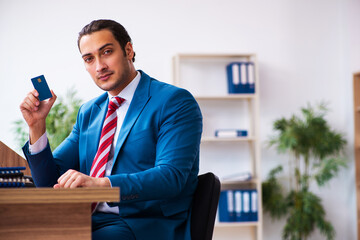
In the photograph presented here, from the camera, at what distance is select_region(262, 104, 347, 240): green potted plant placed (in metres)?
4.59

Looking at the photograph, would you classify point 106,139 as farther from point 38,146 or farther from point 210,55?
point 210,55

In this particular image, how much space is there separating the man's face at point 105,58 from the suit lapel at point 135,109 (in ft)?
0.26

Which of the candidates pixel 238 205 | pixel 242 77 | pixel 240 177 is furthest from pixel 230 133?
pixel 238 205

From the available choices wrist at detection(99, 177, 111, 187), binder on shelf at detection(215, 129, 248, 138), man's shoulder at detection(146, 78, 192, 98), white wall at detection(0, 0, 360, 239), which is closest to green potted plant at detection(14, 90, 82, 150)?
white wall at detection(0, 0, 360, 239)

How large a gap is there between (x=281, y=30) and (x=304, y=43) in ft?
0.95

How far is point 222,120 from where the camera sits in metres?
4.88

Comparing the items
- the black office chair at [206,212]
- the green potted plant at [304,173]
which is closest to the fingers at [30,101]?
the black office chair at [206,212]

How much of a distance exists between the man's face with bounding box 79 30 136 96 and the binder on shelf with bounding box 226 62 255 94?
2.92 metres

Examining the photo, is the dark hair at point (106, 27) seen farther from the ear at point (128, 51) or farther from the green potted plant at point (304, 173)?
the green potted plant at point (304, 173)

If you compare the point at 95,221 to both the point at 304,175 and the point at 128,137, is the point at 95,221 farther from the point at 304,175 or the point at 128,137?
the point at 304,175

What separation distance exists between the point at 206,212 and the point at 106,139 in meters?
0.43

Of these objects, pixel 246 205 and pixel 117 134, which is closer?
pixel 117 134

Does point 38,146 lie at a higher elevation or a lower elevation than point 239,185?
higher

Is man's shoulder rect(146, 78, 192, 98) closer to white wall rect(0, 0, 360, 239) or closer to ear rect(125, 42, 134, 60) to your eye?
ear rect(125, 42, 134, 60)
